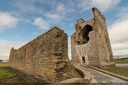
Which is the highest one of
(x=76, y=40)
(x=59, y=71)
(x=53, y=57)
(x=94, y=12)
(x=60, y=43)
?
(x=94, y=12)

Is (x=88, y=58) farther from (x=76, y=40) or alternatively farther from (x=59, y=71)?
(x=59, y=71)

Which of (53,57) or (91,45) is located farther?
(91,45)

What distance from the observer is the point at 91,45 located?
21.8m

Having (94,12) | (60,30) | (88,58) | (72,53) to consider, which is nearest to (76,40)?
(72,53)

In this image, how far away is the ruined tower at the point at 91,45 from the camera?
68.0 ft

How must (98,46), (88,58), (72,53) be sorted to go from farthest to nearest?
(72,53), (88,58), (98,46)

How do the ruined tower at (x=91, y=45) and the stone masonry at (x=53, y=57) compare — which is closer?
the stone masonry at (x=53, y=57)

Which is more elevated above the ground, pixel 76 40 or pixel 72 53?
pixel 76 40

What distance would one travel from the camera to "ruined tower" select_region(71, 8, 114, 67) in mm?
20734

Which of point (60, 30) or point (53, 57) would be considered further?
point (60, 30)

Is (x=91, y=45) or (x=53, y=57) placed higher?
(x=91, y=45)

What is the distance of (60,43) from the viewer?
776 centimetres

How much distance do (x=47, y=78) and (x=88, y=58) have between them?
51.1 feet

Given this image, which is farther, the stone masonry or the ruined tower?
the ruined tower
